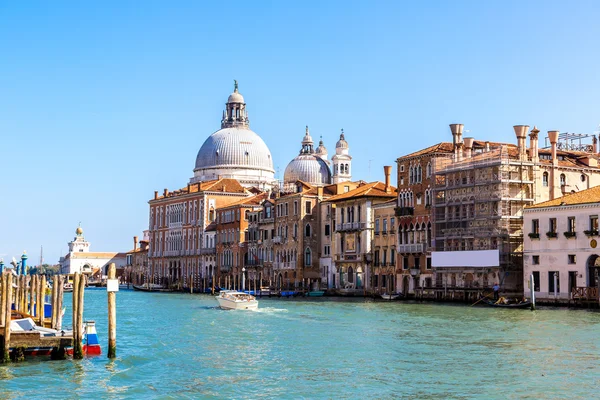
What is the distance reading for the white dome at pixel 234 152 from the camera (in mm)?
79312

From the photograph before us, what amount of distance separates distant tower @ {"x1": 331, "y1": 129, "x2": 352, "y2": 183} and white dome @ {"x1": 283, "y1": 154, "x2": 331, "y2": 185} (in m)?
0.91

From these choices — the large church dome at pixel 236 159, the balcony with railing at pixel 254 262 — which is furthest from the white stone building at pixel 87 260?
the balcony with railing at pixel 254 262

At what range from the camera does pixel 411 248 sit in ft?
152

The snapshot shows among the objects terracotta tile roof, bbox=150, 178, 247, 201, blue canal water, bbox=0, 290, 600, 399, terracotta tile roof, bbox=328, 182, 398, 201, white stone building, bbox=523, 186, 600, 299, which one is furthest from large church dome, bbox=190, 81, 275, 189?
blue canal water, bbox=0, 290, 600, 399

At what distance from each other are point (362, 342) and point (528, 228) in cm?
1654

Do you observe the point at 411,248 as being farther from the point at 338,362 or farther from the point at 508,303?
the point at 338,362

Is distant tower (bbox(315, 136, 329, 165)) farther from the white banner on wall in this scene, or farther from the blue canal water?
the blue canal water

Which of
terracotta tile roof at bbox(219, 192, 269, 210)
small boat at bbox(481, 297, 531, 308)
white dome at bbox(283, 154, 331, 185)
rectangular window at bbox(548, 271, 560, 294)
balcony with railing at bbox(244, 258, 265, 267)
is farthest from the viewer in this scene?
white dome at bbox(283, 154, 331, 185)

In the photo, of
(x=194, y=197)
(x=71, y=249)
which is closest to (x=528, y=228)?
(x=194, y=197)

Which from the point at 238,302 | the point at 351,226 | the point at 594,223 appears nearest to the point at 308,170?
the point at 351,226

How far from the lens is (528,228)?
3816cm

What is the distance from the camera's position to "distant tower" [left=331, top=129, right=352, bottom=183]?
77.2 metres

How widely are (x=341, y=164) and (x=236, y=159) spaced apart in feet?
28.6

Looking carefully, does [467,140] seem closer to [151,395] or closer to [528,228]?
[528,228]
